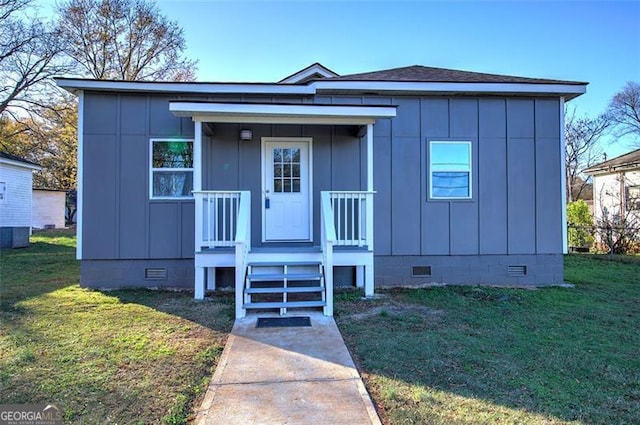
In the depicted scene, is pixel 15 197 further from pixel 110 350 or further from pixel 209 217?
pixel 110 350

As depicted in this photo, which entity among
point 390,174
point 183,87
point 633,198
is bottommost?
point 633,198

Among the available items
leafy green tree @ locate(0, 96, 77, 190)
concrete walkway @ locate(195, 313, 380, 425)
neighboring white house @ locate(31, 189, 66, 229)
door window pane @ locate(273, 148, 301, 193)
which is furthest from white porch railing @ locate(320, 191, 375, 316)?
neighboring white house @ locate(31, 189, 66, 229)

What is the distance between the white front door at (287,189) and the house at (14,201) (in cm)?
1140

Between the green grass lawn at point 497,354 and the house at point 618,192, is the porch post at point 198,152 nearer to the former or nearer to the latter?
the green grass lawn at point 497,354

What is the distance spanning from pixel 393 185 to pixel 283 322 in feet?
10.7

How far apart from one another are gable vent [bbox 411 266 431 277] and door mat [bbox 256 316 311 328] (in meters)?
2.64

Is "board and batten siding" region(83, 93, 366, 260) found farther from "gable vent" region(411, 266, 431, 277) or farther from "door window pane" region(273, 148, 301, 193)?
"gable vent" region(411, 266, 431, 277)

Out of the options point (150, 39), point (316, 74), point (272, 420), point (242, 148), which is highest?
point (150, 39)

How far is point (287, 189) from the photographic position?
6676 mm

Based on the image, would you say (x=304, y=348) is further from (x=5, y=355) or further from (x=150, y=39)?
(x=150, y=39)

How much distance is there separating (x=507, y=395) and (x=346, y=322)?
6.84ft

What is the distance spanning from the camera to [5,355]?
3.39 meters

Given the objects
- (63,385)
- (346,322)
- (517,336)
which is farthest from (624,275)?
(63,385)

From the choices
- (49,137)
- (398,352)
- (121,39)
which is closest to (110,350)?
(398,352)
